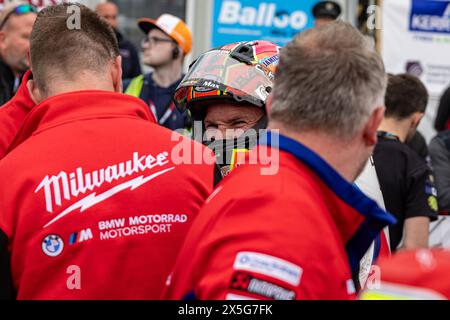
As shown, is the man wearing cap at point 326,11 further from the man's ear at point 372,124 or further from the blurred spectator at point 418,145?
the man's ear at point 372,124

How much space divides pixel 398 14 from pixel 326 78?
→ 9150mm

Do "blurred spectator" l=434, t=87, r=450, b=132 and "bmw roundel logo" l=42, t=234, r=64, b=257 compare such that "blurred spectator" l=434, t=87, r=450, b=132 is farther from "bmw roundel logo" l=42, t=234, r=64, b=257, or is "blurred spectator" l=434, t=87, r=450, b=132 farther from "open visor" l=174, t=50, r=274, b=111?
"bmw roundel logo" l=42, t=234, r=64, b=257

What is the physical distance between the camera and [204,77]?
3467 mm

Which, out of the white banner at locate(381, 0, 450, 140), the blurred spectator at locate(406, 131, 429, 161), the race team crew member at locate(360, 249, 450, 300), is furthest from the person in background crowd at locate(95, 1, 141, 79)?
the race team crew member at locate(360, 249, 450, 300)

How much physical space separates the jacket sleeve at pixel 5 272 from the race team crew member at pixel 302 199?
0.61 meters

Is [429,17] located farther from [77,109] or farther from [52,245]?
[52,245]

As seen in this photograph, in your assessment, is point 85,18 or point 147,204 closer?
point 147,204

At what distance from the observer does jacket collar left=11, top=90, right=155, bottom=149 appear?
2.93 meters

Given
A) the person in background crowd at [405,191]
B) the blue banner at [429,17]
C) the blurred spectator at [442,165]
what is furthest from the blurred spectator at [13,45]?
the blue banner at [429,17]

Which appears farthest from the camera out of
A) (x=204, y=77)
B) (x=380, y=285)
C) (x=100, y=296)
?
(x=204, y=77)

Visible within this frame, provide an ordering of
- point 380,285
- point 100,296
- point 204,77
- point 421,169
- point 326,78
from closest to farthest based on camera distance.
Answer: point 380,285, point 326,78, point 100,296, point 204,77, point 421,169
